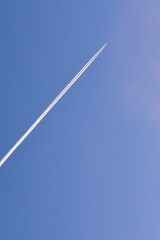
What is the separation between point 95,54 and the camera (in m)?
16.8

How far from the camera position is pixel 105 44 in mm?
17469

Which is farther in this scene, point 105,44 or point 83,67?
point 105,44

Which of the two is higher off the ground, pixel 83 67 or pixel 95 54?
pixel 95 54

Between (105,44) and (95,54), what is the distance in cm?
103

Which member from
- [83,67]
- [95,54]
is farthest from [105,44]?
[83,67]

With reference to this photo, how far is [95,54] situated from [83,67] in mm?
1494

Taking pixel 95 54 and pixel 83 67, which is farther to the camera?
pixel 95 54

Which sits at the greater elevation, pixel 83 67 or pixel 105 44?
pixel 105 44

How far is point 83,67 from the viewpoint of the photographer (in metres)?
15.7

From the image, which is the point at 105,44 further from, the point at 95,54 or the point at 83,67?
the point at 83,67

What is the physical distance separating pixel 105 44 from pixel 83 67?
99.0 inches
